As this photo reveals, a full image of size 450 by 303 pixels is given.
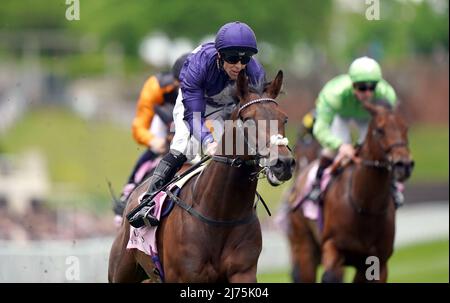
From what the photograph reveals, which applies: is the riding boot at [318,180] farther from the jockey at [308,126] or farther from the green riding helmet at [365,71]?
the jockey at [308,126]

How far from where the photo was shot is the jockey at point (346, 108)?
1106 centimetres

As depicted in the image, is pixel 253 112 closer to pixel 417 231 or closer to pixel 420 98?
pixel 417 231

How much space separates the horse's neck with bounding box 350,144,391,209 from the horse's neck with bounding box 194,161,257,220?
315 centimetres

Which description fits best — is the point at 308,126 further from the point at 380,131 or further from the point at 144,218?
the point at 144,218

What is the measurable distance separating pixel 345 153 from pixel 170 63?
34332 millimetres

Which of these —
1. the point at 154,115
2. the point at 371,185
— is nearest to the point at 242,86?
the point at 371,185

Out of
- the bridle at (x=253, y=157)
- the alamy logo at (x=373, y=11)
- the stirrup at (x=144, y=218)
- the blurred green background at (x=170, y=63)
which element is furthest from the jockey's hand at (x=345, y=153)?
the blurred green background at (x=170, y=63)

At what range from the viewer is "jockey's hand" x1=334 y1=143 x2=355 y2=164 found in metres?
11.1

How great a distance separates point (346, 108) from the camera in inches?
463

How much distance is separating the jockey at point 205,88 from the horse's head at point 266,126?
211 mm

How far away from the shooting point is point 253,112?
24.1 feet

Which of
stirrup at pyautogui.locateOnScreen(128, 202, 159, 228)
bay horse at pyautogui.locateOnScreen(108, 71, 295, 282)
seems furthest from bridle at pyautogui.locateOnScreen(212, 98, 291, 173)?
stirrup at pyautogui.locateOnScreen(128, 202, 159, 228)

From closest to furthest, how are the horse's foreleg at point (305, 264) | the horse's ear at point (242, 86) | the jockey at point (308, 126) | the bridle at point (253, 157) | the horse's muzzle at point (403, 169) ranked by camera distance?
the bridle at point (253, 157)
the horse's ear at point (242, 86)
the horse's muzzle at point (403, 169)
the horse's foreleg at point (305, 264)
the jockey at point (308, 126)

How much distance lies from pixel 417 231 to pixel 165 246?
14383 mm
